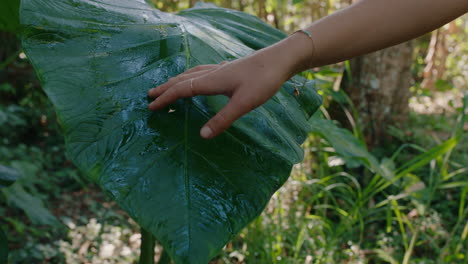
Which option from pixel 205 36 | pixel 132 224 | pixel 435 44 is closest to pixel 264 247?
pixel 132 224

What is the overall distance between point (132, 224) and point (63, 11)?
5.95ft

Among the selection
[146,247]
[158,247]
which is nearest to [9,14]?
[146,247]

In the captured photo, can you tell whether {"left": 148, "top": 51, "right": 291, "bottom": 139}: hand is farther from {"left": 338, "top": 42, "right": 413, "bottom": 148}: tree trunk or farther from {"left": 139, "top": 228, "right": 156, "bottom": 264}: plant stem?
{"left": 338, "top": 42, "right": 413, "bottom": 148}: tree trunk

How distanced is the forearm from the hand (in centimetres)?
4

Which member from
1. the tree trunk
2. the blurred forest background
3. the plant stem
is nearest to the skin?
the plant stem

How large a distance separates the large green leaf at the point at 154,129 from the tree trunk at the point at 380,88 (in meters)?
2.03

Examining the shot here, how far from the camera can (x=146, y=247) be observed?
934mm

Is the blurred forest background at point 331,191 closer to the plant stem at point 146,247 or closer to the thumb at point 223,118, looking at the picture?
the plant stem at point 146,247

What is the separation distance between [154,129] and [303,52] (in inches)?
9.7

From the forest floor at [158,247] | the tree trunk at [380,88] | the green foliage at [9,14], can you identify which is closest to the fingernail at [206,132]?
the green foliage at [9,14]

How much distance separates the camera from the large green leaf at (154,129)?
51 cm

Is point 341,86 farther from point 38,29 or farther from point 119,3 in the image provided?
point 38,29

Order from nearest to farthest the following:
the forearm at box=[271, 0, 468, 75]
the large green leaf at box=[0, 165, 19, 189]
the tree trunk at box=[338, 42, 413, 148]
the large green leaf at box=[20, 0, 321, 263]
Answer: the large green leaf at box=[20, 0, 321, 263], the forearm at box=[271, 0, 468, 75], the large green leaf at box=[0, 165, 19, 189], the tree trunk at box=[338, 42, 413, 148]

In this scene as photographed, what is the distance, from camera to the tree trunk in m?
2.67
